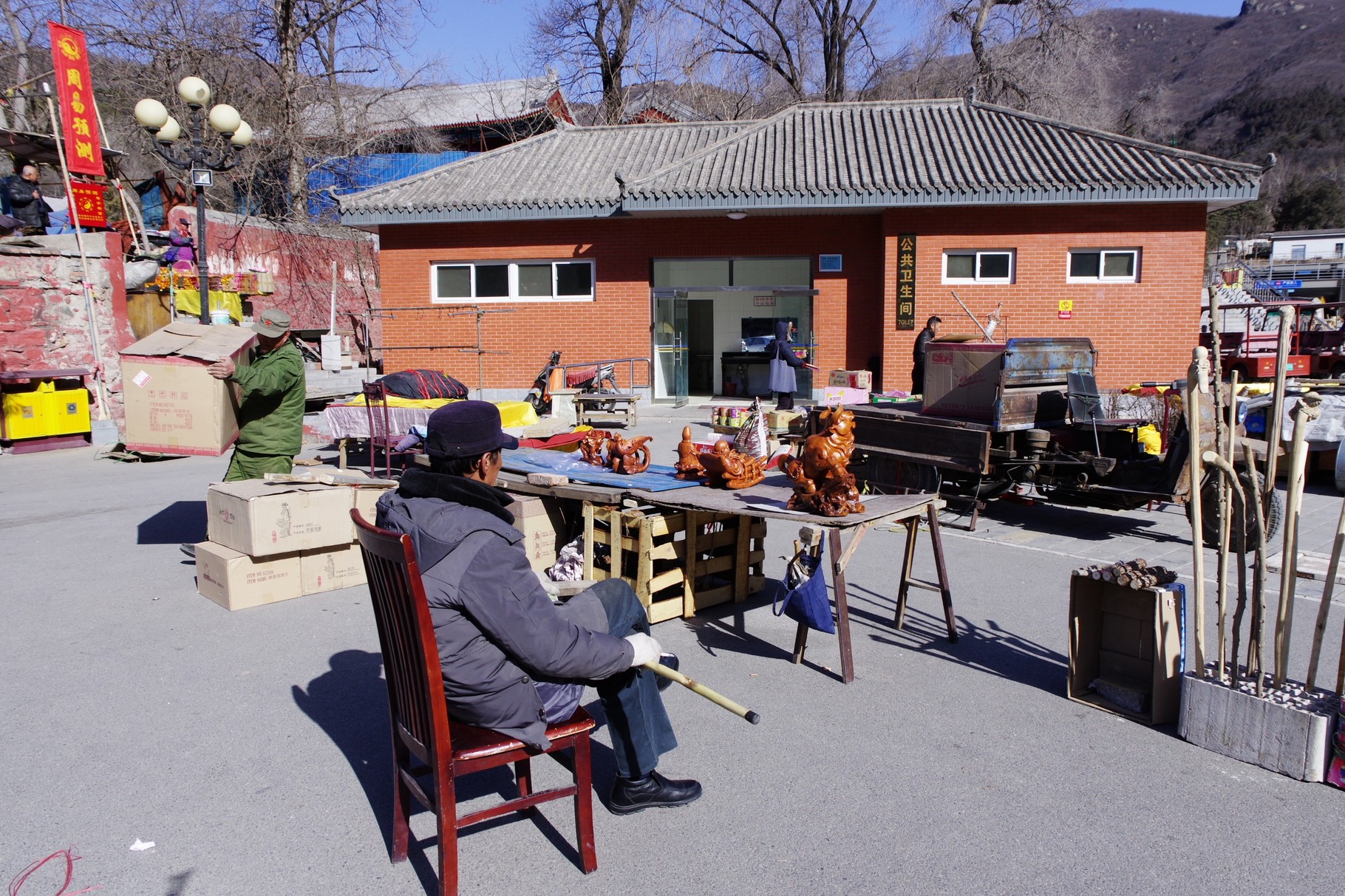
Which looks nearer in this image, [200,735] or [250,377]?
[200,735]

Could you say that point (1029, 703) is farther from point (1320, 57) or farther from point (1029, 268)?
point (1320, 57)

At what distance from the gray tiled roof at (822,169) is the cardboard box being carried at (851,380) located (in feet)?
10.6

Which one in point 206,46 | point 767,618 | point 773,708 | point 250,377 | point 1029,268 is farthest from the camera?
point 206,46

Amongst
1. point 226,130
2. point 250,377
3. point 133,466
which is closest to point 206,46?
point 226,130

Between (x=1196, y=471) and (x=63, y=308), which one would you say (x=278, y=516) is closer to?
(x=1196, y=471)

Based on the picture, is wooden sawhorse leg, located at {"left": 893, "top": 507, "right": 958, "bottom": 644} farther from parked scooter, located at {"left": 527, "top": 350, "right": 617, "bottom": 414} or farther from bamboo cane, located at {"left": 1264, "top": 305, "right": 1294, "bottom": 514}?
parked scooter, located at {"left": 527, "top": 350, "right": 617, "bottom": 414}

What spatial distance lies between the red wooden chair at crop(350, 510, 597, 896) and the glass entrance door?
15962 millimetres

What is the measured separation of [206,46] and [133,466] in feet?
65.1

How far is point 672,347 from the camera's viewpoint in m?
19.4

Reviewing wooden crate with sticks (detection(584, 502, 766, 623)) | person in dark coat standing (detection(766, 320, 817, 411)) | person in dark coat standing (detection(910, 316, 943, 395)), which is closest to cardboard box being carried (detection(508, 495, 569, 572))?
wooden crate with sticks (detection(584, 502, 766, 623))

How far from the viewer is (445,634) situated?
2.95 m

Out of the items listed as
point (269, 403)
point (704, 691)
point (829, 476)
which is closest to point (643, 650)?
point (704, 691)

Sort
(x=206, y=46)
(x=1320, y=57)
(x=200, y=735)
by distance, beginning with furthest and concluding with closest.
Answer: (x=1320, y=57) → (x=206, y=46) → (x=200, y=735)

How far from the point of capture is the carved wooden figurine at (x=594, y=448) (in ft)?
22.6
